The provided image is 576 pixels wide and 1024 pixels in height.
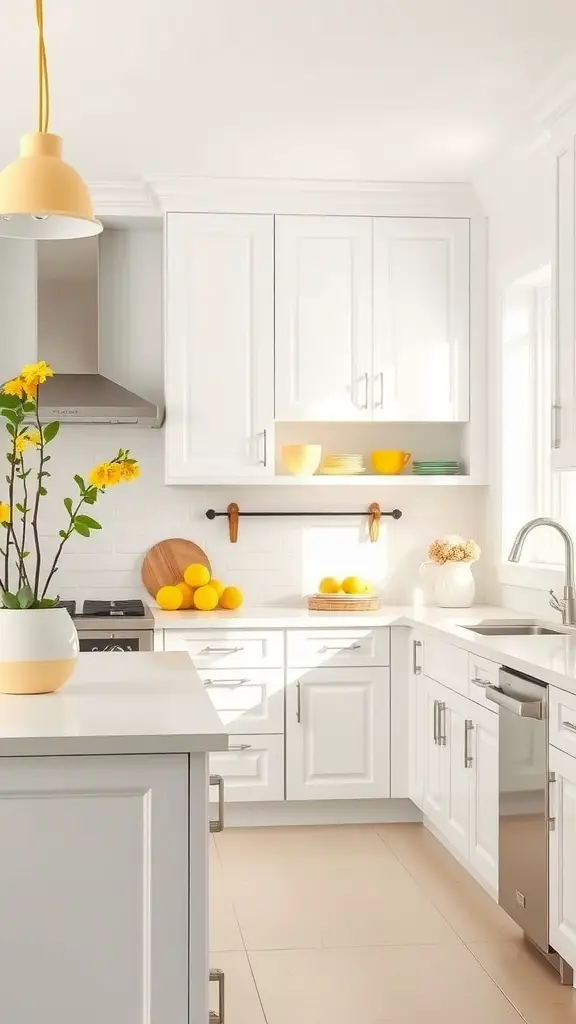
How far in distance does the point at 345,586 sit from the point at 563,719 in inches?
86.5

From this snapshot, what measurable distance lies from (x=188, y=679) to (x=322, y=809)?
2.37 meters

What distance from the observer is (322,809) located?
4766mm

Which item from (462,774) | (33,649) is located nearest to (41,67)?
(33,649)

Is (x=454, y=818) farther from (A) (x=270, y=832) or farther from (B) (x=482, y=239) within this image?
(B) (x=482, y=239)

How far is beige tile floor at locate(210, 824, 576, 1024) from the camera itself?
9.52ft

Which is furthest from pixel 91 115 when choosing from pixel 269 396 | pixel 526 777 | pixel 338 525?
pixel 526 777

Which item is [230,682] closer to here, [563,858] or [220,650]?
[220,650]

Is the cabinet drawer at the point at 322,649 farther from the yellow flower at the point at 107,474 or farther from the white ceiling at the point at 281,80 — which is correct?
the yellow flower at the point at 107,474

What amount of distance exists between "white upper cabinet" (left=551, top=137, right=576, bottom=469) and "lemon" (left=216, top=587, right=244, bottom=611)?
1.71 metres

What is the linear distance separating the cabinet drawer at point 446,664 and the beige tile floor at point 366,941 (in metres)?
0.70

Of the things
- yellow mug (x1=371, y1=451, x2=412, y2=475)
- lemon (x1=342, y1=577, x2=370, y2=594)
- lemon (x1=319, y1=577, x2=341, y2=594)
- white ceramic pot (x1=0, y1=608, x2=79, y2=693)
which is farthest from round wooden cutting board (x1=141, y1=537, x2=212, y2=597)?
white ceramic pot (x1=0, y1=608, x2=79, y2=693)

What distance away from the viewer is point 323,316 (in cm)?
489

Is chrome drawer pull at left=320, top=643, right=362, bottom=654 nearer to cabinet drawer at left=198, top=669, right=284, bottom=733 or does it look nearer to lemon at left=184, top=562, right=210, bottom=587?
cabinet drawer at left=198, top=669, right=284, bottom=733

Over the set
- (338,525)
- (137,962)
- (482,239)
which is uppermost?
(482,239)
